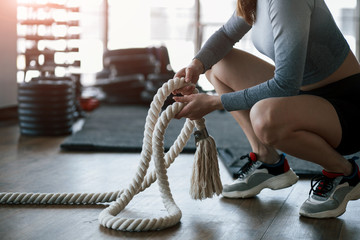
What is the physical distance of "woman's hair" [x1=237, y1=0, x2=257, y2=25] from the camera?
61.5 inches

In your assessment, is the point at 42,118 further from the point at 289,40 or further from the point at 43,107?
the point at 289,40

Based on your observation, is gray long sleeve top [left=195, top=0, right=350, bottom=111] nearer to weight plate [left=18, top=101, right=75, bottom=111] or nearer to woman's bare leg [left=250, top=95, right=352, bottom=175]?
woman's bare leg [left=250, top=95, right=352, bottom=175]

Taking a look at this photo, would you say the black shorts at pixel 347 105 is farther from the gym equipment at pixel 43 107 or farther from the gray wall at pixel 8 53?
the gray wall at pixel 8 53

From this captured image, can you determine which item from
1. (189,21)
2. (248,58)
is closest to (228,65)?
(248,58)

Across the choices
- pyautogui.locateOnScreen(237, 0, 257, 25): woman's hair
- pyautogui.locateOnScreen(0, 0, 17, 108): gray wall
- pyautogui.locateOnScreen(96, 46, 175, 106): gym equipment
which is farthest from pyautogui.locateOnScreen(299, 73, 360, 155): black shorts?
pyautogui.locateOnScreen(96, 46, 175, 106): gym equipment

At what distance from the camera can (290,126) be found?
57.6 inches

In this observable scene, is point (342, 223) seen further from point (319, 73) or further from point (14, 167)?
point (14, 167)

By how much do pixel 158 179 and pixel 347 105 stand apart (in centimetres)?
63

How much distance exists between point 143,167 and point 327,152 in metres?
0.57

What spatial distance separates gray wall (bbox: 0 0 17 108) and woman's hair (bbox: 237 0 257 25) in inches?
121

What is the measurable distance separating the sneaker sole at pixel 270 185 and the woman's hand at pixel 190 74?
0.42m

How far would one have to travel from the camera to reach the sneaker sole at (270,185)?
179 cm

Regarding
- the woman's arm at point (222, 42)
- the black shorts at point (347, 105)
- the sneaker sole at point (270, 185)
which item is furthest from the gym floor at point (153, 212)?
the woman's arm at point (222, 42)

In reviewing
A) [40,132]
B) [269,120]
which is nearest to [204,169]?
[269,120]
